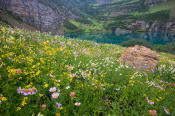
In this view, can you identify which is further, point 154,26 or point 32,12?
point 154,26

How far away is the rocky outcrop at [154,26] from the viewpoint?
15870cm

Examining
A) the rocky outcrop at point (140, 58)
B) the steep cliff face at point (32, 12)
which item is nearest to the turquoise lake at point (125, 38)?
the steep cliff face at point (32, 12)

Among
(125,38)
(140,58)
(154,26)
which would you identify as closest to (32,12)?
(125,38)

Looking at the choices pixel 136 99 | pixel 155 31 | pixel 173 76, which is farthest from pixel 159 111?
pixel 155 31

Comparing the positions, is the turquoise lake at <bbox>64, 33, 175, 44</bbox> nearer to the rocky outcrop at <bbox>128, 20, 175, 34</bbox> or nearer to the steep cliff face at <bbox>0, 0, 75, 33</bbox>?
the steep cliff face at <bbox>0, 0, 75, 33</bbox>

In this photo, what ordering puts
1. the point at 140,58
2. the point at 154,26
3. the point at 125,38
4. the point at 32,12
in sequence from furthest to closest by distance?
the point at 154,26 < the point at 32,12 < the point at 125,38 < the point at 140,58

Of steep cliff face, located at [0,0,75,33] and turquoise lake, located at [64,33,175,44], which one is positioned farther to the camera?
steep cliff face, located at [0,0,75,33]

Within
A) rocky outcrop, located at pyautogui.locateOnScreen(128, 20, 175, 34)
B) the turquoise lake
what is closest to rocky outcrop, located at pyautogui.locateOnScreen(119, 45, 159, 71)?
the turquoise lake

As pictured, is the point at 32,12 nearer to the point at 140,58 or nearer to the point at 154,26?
the point at 140,58

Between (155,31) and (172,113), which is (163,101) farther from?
(155,31)

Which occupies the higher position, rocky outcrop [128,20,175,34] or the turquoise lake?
rocky outcrop [128,20,175,34]

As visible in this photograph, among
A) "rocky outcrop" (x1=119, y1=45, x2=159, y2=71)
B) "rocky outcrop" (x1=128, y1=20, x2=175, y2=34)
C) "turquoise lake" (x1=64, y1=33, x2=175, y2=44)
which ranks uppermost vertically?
"rocky outcrop" (x1=128, y1=20, x2=175, y2=34)

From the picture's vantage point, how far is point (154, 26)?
17100 centimetres

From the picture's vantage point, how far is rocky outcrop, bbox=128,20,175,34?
6248 inches
